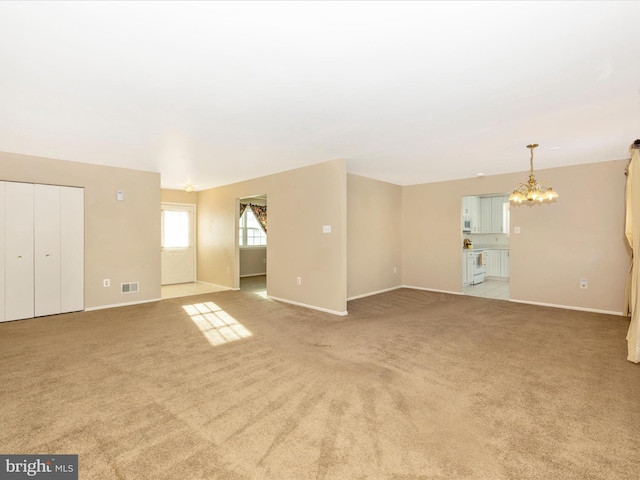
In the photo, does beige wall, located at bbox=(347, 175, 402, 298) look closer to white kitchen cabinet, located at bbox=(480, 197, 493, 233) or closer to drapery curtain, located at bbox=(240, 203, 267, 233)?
white kitchen cabinet, located at bbox=(480, 197, 493, 233)

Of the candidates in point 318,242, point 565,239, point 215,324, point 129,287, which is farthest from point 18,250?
point 565,239

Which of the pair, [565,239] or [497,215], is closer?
[565,239]

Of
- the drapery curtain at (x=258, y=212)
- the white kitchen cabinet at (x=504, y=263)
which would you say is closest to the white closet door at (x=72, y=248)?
the drapery curtain at (x=258, y=212)

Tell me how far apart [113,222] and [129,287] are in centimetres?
126

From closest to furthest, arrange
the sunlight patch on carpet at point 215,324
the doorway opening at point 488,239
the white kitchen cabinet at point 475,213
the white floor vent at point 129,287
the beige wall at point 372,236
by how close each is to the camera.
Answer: the sunlight patch on carpet at point 215,324 < the white floor vent at point 129,287 < the beige wall at point 372,236 < the doorway opening at point 488,239 < the white kitchen cabinet at point 475,213

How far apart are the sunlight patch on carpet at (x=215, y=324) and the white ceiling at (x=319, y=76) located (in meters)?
2.60

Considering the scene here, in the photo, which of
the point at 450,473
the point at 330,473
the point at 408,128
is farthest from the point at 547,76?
the point at 330,473

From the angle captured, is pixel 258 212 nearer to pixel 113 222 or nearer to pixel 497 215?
pixel 113 222

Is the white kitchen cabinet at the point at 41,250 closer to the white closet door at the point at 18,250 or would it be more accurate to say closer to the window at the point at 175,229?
the white closet door at the point at 18,250

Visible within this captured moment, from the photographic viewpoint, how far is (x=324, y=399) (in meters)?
2.46

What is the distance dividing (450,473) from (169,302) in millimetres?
5691

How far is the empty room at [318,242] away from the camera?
184 centimetres

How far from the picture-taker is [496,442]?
1.96 metres

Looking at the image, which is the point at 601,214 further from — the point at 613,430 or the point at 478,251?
the point at 613,430
